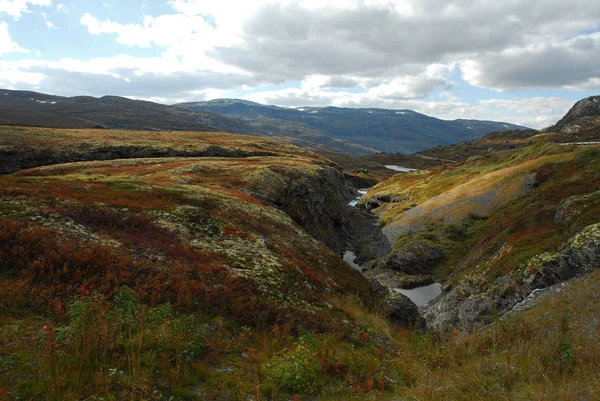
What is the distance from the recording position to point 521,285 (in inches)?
1254

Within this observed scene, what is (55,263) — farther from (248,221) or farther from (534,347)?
(248,221)

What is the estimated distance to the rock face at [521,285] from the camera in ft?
93.0

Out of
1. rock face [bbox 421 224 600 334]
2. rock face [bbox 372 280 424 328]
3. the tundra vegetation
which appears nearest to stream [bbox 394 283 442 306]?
the tundra vegetation

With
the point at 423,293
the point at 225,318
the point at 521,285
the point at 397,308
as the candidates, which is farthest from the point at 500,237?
the point at 225,318

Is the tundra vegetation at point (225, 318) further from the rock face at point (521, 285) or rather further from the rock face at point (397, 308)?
the rock face at point (397, 308)

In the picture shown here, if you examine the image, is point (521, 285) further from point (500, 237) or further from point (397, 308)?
point (500, 237)

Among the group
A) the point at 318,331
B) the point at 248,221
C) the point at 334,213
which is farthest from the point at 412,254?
the point at 318,331

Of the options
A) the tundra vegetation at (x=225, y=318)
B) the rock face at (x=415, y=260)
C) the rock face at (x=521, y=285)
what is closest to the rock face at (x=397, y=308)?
the tundra vegetation at (x=225, y=318)

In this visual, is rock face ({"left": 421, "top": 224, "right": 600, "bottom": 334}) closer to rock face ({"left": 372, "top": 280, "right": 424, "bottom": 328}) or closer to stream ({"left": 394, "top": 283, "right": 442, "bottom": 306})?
rock face ({"left": 372, "top": 280, "right": 424, "bottom": 328})

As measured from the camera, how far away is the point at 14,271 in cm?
1341

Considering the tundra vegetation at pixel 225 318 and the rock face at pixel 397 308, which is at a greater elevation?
the tundra vegetation at pixel 225 318

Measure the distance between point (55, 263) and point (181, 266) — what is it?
5850 millimetres

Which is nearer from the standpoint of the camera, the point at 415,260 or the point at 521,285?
the point at 521,285

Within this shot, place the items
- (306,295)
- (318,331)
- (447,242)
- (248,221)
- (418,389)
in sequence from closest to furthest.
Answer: (418,389), (318,331), (306,295), (248,221), (447,242)
